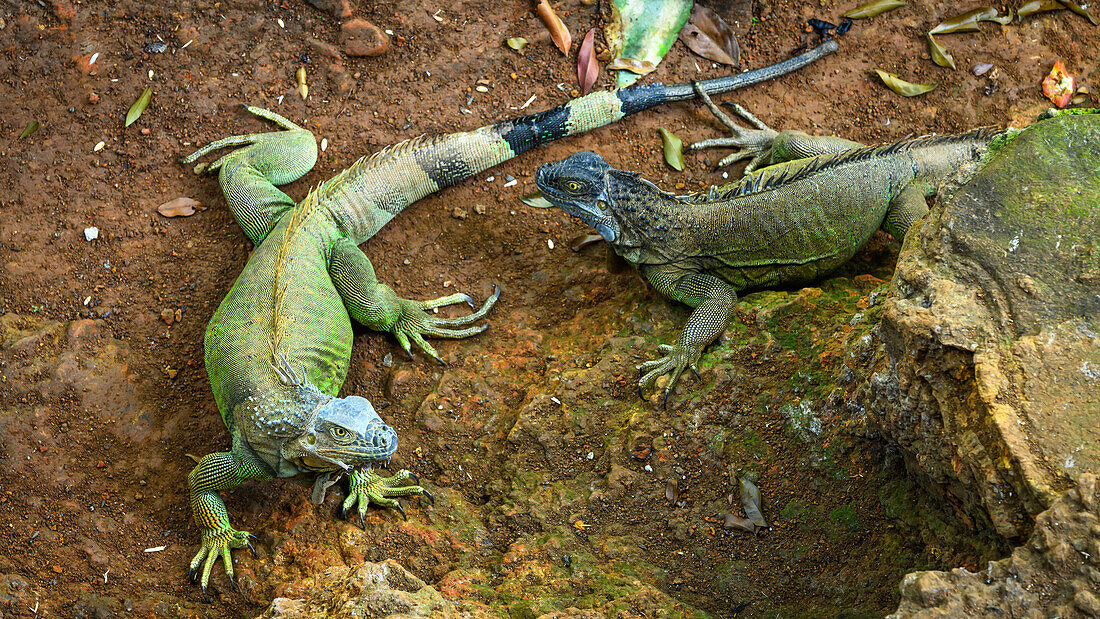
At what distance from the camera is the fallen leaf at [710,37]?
602 centimetres

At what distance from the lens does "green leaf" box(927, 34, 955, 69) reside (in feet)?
19.5

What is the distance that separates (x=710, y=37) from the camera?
6.05 meters

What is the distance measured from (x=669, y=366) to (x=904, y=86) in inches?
130

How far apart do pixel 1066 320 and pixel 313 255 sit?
3.79 m

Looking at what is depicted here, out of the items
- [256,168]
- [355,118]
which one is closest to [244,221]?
[256,168]

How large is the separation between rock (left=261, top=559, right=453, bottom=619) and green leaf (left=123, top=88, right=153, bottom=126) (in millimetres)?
4034

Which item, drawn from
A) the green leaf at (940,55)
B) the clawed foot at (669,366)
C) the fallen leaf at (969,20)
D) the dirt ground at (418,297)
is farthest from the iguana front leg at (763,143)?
the clawed foot at (669,366)

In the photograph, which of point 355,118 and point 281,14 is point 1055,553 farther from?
point 281,14

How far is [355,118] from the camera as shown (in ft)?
18.6

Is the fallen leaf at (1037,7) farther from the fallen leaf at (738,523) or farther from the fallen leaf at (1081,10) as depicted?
the fallen leaf at (738,523)

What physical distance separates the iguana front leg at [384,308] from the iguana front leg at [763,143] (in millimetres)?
2123

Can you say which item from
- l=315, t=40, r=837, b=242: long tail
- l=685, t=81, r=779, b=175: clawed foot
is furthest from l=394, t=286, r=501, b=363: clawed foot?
l=685, t=81, r=779, b=175: clawed foot

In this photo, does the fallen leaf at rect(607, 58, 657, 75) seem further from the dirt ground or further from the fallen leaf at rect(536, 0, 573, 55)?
the fallen leaf at rect(536, 0, 573, 55)

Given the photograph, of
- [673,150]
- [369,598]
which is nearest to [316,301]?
[369,598]
